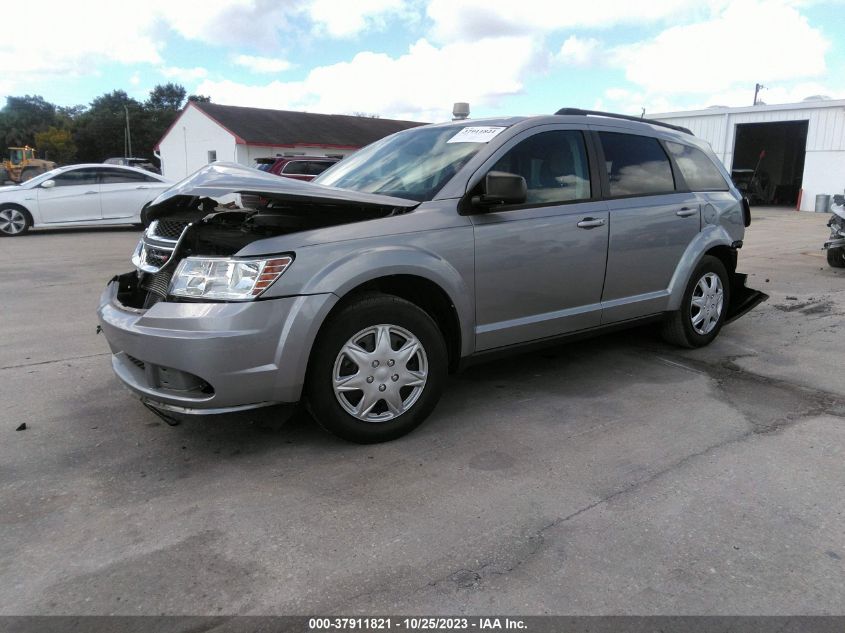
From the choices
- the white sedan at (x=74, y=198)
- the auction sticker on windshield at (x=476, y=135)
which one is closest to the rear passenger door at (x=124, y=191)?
the white sedan at (x=74, y=198)

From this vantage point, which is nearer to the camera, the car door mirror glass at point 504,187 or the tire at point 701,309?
the car door mirror glass at point 504,187

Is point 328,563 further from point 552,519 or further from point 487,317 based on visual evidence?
point 487,317

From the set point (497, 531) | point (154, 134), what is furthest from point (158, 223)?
point (154, 134)

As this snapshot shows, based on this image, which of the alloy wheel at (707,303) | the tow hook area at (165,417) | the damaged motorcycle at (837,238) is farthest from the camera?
the damaged motorcycle at (837,238)

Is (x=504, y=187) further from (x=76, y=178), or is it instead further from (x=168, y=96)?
(x=168, y=96)

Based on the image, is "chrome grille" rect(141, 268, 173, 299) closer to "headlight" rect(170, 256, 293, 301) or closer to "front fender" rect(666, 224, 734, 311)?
"headlight" rect(170, 256, 293, 301)

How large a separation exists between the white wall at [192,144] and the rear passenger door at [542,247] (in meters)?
30.7

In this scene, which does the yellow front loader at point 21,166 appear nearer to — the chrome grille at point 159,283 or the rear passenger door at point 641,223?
the chrome grille at point 159,283

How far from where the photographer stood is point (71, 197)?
1373 centimetres

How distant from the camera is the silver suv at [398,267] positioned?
10.3 ft

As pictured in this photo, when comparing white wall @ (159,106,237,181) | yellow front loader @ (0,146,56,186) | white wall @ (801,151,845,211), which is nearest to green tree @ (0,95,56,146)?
yellow front loader @ (0,146,56,186)

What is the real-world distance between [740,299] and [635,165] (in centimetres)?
194

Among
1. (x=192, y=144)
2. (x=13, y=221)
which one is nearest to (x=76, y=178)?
(x=13, y=221)

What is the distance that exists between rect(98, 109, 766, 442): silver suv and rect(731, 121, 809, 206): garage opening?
2746cm
